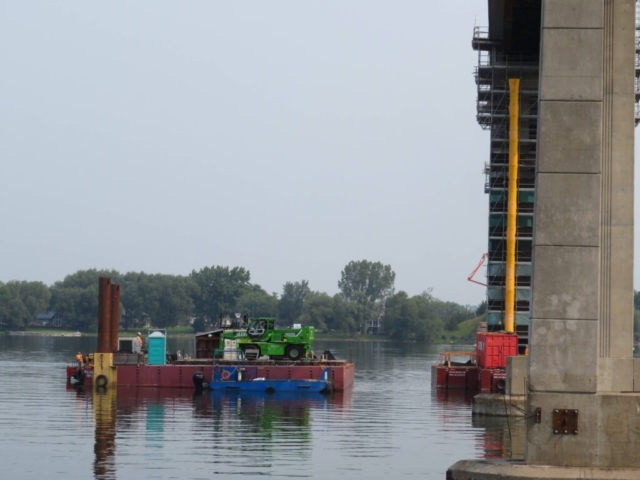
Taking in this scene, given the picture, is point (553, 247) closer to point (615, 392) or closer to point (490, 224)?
point (615, 392)

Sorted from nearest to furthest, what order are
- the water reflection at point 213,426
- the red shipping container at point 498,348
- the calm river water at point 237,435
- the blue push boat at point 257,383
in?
the calm river water at point 237,435 < the water reflection at point 213,426 < the red shipping container at point 498,348 < the blue push boat at point 257,383

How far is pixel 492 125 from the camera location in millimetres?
63625

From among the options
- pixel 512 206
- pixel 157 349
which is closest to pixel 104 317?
pixel 157 349

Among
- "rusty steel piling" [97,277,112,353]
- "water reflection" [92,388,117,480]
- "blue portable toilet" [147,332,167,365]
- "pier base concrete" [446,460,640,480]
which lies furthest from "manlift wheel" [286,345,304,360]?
"pier base concrete" [446,460,640,480]

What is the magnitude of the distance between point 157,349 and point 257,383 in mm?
6416

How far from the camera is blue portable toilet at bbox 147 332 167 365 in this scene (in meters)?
60.7

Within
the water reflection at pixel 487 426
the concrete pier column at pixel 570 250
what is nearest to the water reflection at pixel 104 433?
the water reflection at pixel 487 426

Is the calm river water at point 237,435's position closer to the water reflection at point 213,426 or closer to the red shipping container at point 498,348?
the water reflection at point 213,426

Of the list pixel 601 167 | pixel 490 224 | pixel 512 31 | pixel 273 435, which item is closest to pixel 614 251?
pixel 601 167

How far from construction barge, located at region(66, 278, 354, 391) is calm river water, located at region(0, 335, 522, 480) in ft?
3.87

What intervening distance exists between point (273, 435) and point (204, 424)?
4.18 meters

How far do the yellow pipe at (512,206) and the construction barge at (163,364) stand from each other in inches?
365

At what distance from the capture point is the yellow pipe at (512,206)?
2333 inches

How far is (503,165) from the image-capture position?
62.9 m
